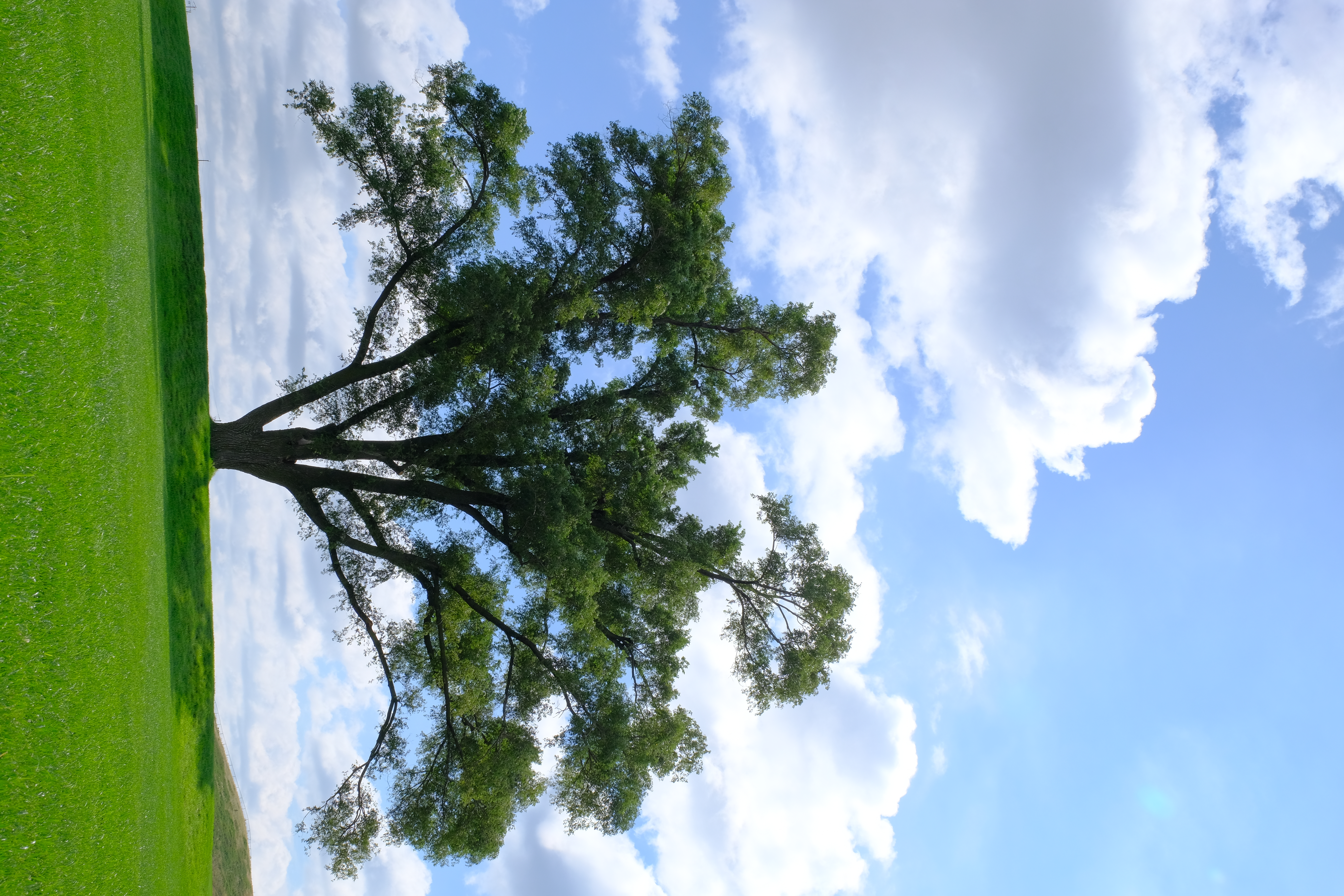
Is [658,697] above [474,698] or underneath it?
underneath

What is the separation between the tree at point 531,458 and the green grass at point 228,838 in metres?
3.30

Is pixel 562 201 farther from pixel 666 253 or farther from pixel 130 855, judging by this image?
pixel 130 855

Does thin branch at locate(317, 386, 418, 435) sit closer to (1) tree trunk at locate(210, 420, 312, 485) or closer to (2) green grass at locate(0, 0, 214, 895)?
(1) tree trunk at locate(210, 420, 312, 485)

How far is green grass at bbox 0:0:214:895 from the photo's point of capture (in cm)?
941

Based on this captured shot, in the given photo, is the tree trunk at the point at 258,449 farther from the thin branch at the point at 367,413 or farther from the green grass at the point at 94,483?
the green grass at the point at 94,483

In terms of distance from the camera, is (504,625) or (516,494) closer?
(516,494)

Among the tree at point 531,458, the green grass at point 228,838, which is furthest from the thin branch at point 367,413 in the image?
the green grass at point 228,838

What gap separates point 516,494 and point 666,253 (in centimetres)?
948

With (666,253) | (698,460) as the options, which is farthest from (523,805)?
(666,253)

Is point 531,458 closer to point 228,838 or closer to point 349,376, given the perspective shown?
point 349,376

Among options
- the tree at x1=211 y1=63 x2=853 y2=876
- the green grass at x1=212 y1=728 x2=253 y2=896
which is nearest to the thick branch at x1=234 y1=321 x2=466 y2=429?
the tree at x1=211 y1=63 x2=853 y2=876

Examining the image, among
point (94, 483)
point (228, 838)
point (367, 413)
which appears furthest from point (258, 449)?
point (228, 838)

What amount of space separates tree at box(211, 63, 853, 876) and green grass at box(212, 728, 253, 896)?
3301 millimetres

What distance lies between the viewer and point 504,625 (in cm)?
2433
